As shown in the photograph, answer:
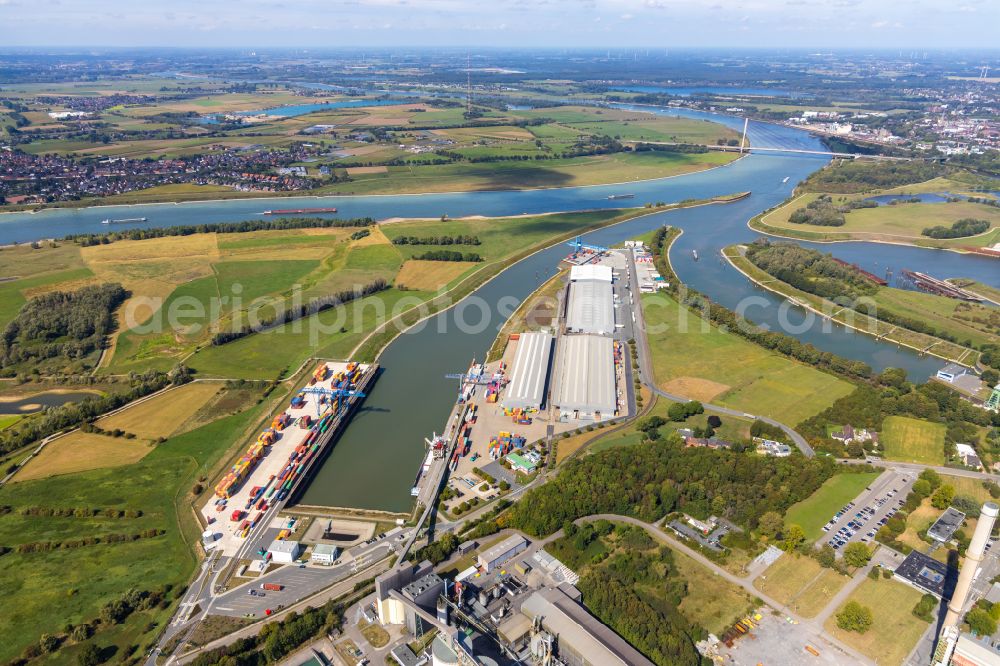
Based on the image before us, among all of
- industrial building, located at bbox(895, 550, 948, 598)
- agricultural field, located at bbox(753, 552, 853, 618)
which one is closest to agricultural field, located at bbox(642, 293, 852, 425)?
industrial building, located at bbox(895, 550, 948, 598)

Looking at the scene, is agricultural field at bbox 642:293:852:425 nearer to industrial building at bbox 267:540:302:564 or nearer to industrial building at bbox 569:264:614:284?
industrial building at bbox 569:264:614:284

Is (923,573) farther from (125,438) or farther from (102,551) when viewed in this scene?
(125,438)

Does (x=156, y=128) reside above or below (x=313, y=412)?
above

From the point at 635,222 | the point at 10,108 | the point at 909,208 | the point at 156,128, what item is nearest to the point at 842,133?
the point at 909,208

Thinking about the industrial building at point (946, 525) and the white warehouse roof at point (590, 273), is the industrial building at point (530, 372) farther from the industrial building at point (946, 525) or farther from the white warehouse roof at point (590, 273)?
the industrial building at point (946, 525)

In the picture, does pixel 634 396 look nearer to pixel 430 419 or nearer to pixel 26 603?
pixel 430 419

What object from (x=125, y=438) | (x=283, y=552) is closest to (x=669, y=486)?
(x=283, y=552)
